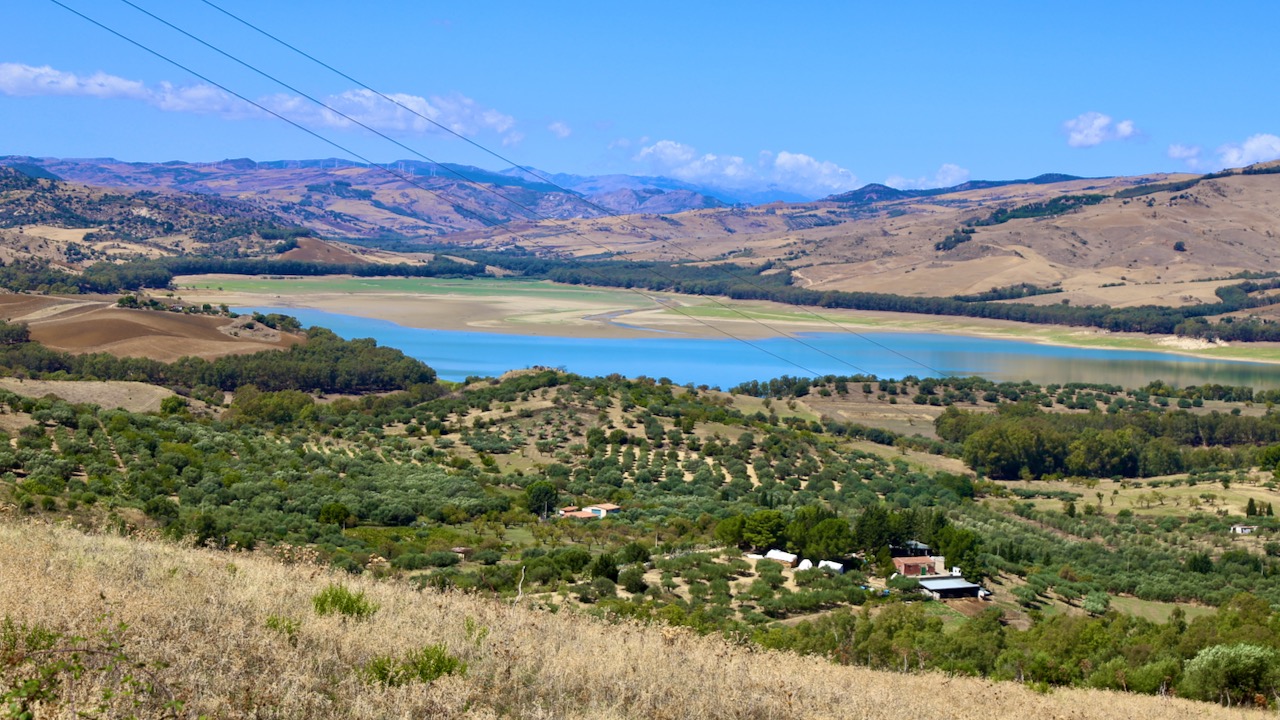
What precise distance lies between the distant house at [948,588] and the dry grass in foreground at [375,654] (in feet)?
40.6

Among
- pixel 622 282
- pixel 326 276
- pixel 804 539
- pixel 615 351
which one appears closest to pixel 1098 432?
pixel 804 539

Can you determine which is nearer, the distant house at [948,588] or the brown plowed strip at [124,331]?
the distant house at [948,588]

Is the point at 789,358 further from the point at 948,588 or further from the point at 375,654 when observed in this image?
the point at 375,654

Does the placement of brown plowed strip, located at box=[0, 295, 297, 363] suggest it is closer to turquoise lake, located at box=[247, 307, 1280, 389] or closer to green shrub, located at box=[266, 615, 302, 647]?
turquoise lake, located at box=[247, 307, 1280, 389]

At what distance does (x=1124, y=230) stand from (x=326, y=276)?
358 ft

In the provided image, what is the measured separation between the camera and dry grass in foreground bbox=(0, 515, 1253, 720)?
6445 mm

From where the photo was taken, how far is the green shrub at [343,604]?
27.4ft

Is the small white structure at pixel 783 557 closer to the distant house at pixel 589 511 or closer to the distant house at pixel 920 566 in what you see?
the distant house at pixel 920 566

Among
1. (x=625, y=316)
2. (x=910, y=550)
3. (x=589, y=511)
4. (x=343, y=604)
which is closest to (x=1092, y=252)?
(x=625, y=316)

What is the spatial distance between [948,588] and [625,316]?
299 feet

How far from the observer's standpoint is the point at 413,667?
7.16 metres

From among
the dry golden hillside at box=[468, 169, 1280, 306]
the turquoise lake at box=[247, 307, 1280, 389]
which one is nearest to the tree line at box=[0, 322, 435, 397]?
the turquoise lake at box=[247, 307, 1280, 389]

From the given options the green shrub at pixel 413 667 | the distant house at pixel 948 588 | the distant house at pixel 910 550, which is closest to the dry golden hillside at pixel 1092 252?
the distant house at pixel 910 550

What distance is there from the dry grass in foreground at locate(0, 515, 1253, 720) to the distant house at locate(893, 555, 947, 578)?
45.7 feet
